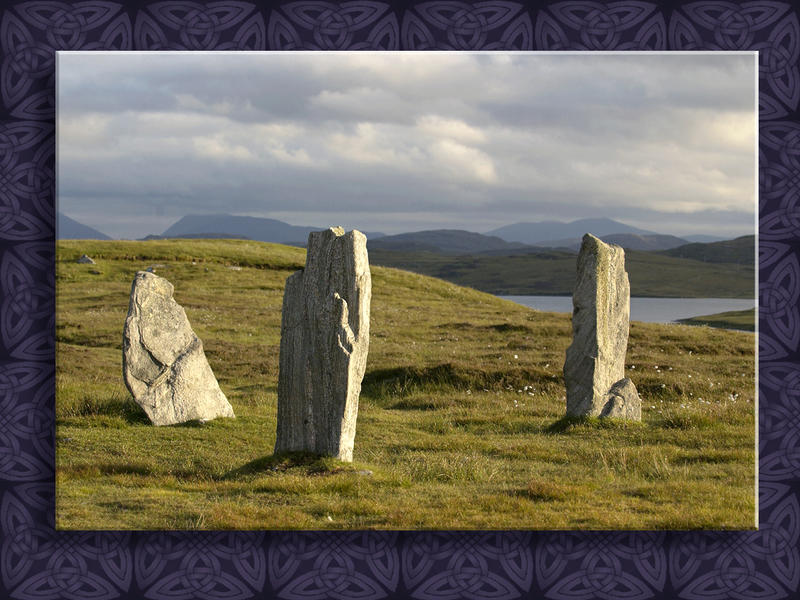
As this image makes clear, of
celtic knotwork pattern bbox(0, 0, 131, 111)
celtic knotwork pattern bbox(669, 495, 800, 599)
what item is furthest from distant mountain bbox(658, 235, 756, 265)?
celtic knotwork pattern bbox(0, 0, 131, 111)

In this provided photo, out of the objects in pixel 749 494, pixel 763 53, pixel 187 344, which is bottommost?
pixel 749 494

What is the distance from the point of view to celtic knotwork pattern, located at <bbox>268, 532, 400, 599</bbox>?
11.6m

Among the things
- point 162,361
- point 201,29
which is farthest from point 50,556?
point 201,29

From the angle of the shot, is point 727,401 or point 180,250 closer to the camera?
point 727,401

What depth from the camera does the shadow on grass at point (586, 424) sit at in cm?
1703

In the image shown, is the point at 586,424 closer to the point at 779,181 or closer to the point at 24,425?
the point at 779,181

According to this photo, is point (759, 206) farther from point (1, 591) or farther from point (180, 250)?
point (180, 250)

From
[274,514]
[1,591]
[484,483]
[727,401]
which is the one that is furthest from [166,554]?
[727,401]

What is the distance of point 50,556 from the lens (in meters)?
12.2

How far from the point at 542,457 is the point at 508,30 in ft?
25.7

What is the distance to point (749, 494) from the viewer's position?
12727 mm

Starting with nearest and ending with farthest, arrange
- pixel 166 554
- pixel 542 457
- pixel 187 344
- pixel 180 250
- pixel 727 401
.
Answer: pixel 166 554 < pixel 542 457 < pixel 187 344 < pixel 727 401 < pixel 180 250

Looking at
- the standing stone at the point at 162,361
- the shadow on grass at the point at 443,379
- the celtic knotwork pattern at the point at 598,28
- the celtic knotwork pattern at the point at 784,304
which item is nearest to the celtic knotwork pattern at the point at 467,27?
the celtic knotwork pattern at the point at 598,28

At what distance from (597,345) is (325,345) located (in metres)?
7.03
